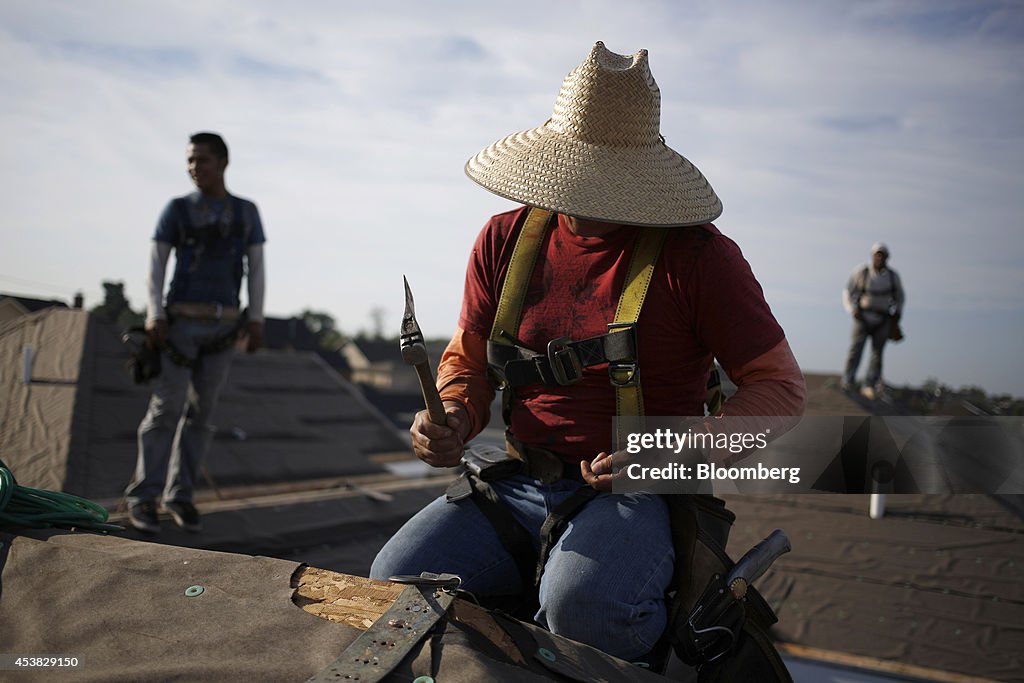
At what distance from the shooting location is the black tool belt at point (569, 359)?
73.5 inches

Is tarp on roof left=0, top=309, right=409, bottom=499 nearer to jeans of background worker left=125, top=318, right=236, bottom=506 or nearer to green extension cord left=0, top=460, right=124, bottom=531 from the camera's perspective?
jeans of background worker left=125, top=318, right=236, bottom=506

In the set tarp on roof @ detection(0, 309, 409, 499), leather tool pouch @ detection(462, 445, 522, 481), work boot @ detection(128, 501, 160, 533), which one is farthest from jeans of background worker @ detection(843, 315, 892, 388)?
leather tool pouch @ detection(462, 445, 522, 481)

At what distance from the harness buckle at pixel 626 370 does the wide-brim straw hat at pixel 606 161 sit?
27 cm

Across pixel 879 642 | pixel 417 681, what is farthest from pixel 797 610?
pixel 417 681

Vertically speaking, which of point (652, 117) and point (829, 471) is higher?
point (652, 117)

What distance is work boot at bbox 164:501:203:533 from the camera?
4117 millimetres

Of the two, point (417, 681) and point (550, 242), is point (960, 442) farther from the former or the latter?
point (417, 681)

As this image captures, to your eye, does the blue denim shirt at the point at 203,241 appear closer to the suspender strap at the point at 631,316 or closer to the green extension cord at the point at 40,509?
the green extension cord at the point at 40,509

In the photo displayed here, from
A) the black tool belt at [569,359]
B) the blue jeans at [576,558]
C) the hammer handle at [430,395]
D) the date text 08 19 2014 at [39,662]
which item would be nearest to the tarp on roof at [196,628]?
the date text 08 19 2014 at [39,662]

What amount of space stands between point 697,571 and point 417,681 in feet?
2.42

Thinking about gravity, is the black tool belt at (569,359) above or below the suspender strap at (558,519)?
above

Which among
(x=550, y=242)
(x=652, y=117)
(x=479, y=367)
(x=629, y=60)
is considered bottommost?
(x=479, y=367)

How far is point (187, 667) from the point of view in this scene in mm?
1300

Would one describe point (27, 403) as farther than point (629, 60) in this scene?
Yes
